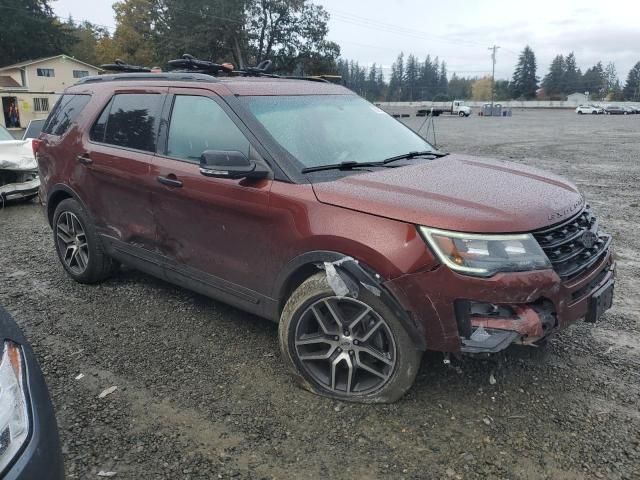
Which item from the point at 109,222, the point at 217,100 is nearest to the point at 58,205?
the point at 109,222

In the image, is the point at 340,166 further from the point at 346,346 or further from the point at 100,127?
the point at 100,127

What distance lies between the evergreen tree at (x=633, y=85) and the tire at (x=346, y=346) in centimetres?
12239

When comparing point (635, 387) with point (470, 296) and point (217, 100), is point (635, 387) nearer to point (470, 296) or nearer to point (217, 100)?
point (470, 296)

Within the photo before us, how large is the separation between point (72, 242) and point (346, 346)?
10.4 feet

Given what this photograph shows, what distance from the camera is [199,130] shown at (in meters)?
3.75

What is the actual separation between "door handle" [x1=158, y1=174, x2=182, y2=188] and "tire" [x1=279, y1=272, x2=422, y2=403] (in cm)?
123

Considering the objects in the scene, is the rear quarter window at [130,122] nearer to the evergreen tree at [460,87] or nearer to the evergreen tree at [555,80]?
the evergreen tree at [555,80]

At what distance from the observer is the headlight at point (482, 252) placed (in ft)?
8.75

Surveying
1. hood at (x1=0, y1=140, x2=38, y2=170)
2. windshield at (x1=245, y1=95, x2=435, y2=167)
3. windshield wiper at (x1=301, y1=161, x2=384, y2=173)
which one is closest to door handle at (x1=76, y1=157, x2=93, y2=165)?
windshield at (x1=245, y1=95, x2=435, y2=167)

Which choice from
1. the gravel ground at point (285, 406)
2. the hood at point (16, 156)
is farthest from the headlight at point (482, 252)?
the hood at point (16, 156)

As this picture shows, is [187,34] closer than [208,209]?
No

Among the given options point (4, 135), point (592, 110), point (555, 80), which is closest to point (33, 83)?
point (4, 135)

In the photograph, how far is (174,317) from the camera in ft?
13.9

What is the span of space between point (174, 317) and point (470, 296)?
8.18 feet
